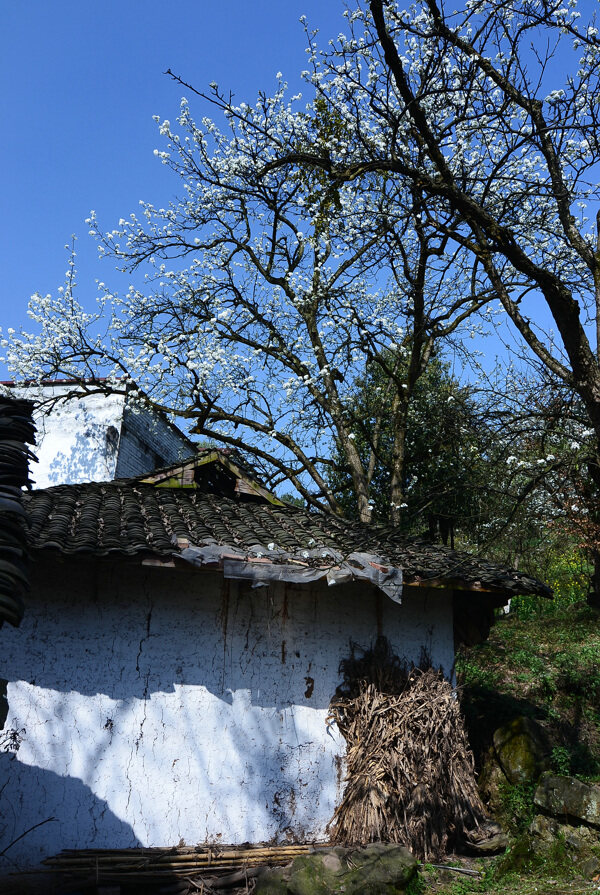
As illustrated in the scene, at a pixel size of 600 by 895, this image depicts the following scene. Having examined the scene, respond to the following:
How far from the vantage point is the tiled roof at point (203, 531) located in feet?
24.8

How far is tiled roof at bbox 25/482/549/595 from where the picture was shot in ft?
24.8

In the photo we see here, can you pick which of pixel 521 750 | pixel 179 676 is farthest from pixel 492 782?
pixel 179 676

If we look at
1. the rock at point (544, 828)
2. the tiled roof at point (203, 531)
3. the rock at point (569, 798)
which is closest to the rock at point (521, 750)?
the rock at point (569, 798)

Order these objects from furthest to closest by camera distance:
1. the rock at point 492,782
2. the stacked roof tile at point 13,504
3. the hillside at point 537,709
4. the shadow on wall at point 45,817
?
the rock at point 492,782 → the hillside at point 537,709 → the shadow on wall at point 45,817 → the stacked roof tile at point 13,504

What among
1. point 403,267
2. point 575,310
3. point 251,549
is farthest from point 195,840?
point 403,267

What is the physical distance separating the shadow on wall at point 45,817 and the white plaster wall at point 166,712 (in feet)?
0.04

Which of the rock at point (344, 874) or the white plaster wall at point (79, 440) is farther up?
the white plaster wall at point (79, 440)

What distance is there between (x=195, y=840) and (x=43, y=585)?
10.4ft

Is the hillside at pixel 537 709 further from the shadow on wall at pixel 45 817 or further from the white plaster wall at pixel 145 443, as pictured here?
the white plaster wall at pixel 145 443

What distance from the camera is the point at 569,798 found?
8.07 m

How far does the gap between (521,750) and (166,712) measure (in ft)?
16.6

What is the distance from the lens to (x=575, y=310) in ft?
24.9

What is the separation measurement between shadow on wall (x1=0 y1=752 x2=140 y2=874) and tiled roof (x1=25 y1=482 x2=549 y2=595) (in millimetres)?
2376

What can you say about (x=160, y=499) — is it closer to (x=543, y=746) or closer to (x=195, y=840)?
(x=195, y=840)
